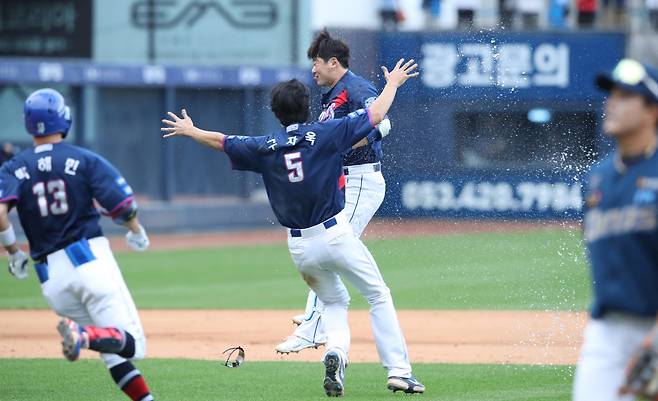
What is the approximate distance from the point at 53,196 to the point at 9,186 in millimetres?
264

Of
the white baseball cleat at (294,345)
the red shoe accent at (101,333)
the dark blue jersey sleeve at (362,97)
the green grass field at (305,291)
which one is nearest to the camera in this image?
the red shoe accent at (101,333)

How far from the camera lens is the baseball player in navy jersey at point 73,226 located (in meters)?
6.32

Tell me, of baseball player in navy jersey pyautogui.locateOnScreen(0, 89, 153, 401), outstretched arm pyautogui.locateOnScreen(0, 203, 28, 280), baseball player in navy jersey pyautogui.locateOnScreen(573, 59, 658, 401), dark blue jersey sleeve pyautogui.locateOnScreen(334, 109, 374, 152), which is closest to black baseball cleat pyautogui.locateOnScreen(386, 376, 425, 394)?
dark blue jersey sleeve pyautogui.locateOnScreen(334, 109, 374, 152)

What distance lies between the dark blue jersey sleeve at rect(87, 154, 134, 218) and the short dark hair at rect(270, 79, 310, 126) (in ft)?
4.55

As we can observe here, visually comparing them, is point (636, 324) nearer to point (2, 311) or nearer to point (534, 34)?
point (2, 311)

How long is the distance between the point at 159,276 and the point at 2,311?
3802 mm

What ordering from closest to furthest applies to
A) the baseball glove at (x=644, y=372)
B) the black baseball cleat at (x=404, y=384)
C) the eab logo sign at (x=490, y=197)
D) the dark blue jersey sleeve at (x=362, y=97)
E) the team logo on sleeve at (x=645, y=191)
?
the baseball glove at (x=644, y=372), the team logo on sleeve at (x=645, y=191), the black baseball cleat at (x=404, y=384), the dark blue jersey sleeve at (x=362, y=97), the eab logo sign at (x=490, y=197)

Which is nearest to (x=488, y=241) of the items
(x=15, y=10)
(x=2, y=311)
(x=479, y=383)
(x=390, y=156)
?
(x=390, y=156)

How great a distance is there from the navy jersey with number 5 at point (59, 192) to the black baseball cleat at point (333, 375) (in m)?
1.88

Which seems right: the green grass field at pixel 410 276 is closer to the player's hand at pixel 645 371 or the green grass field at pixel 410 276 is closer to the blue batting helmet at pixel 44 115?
the blue batting helmet at pixel 44 115

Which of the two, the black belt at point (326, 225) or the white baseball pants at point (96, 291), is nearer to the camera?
the white baseball pants at point (96, 291)

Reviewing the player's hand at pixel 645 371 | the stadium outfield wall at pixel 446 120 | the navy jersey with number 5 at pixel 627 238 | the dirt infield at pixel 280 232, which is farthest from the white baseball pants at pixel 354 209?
the stadium outfield wall at pixel 446 120

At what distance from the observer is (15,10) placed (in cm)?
2725

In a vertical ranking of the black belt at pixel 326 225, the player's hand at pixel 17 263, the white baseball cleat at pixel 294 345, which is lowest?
the white baseball cleat at pixel 294 345
